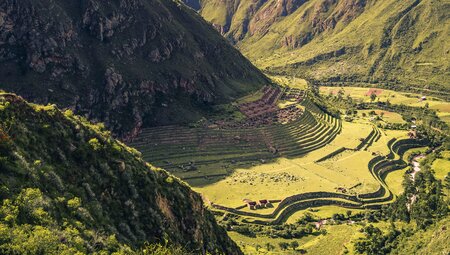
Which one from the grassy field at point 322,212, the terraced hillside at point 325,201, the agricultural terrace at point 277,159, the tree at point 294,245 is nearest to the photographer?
the tree at point 294,245

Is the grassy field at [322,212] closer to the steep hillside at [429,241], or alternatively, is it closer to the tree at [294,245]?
the tree at [294,245]

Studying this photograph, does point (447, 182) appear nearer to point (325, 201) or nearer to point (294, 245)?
point (325, 201)

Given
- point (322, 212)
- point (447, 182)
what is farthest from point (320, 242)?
point (447, 182)

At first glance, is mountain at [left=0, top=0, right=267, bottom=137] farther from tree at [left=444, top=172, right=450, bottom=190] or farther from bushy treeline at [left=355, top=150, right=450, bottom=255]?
tree at [left=444, top=172, right=450, bottom=190]

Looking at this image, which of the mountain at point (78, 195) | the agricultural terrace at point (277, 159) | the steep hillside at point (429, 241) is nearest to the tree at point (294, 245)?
the agricultural terrace at point (277, 159)

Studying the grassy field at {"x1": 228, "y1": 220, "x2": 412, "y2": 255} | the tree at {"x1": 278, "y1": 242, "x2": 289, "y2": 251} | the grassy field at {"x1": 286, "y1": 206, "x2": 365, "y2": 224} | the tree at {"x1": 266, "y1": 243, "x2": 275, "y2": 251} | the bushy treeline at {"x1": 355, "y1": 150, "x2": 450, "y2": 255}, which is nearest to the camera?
the tree at {"x1": 266, "y1": 243, "x2": 275, "y2": 251}

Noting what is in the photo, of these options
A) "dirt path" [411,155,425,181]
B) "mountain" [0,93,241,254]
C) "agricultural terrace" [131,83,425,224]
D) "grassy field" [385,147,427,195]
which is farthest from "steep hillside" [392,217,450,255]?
"mountain" [0,93,241,254]
